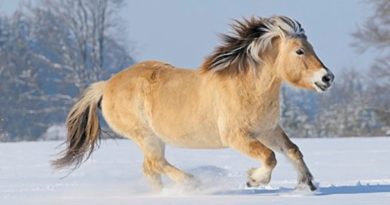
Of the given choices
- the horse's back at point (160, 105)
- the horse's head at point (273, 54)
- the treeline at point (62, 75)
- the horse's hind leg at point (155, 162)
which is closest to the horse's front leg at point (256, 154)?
the horse's back at point (160, 105)

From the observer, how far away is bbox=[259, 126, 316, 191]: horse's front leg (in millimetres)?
8484

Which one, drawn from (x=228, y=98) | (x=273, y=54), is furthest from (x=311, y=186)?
(x=273, y=54)

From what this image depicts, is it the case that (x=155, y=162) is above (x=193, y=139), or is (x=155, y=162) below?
below

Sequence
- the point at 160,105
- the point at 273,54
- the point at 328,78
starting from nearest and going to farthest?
the point at 328,78 < the point at 273,54 < the point at 160,105

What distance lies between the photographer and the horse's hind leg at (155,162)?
976cm

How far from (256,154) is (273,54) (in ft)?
3.42

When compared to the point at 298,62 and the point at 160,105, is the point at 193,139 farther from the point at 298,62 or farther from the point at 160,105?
the point at 298,62

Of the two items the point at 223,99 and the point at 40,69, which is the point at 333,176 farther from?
the point at 40,69

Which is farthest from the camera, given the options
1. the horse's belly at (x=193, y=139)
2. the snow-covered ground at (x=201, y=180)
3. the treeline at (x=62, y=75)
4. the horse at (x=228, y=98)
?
the treeline at (x=62, y=75)

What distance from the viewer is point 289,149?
8750 millimetres

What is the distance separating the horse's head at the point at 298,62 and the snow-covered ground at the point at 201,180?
97 centimetres

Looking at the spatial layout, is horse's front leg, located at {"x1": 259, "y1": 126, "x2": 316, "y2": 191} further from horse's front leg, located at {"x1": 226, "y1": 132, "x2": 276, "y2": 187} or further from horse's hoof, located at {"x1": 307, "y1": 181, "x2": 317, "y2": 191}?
horse's front leg, located at {"x1": 226, "y1": 132, "x2": 276, "y2": 187}

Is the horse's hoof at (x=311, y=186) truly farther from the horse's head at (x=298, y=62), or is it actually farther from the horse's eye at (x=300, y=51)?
the horse's eye at (x=300, y=51)

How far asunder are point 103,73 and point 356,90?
1504cm
